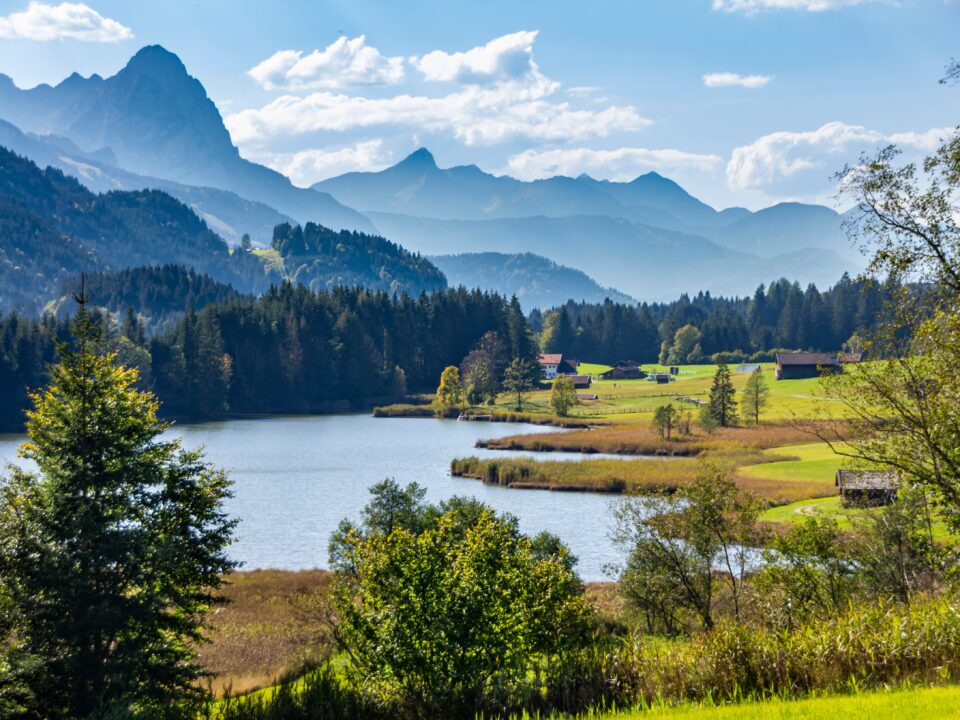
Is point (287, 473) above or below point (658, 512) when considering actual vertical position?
below

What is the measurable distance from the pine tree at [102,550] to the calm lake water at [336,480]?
484 centimetres

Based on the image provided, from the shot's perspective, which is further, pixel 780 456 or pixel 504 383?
pixel 504 383

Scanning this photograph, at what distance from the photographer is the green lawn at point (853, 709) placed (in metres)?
14.0

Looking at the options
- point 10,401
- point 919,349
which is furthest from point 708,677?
point 10,401

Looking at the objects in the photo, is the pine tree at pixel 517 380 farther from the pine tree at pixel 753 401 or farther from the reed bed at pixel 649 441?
the pine tree at pixel 753 401

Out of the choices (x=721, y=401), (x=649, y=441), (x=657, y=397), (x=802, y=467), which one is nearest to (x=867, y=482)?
(x=802, y=467)

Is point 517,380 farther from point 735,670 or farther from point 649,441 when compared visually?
point 735,670

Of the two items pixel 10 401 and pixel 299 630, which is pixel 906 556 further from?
pixel 10 401

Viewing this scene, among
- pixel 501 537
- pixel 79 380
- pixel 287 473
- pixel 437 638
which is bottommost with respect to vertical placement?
pixel 287 473

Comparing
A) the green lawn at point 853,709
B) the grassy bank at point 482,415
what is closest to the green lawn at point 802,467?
the grassy bank at point 482,415

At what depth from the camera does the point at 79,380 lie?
25234 millimetres

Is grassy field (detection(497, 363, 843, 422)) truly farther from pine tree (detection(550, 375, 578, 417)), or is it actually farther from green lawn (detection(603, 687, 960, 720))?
green lawn (detection(603, 687, 960, 720))

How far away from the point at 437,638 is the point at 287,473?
72.7 m

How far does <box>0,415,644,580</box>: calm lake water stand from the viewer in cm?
5878
